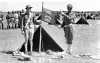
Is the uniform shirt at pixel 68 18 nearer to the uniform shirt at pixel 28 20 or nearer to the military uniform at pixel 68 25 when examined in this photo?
the military uniform at pixel 68 25

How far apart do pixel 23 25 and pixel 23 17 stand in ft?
1.27

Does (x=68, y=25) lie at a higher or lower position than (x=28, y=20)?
lower

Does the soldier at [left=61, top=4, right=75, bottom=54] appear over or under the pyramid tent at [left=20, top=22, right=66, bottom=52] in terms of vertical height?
over

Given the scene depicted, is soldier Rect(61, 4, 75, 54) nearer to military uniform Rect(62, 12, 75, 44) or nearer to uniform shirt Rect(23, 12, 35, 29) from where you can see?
military uniform Rect(62, 12, 75, 44)

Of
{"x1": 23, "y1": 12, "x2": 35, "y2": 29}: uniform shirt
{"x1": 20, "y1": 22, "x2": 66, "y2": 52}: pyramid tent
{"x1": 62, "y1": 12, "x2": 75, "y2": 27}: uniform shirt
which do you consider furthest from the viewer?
{"x1": 20, "y1": 22, "x2": 66, "y2": 52}: pyramid tent

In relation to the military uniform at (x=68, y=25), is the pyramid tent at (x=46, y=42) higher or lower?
lower

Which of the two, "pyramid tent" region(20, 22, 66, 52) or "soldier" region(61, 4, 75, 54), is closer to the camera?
"soldier" region(61, 4, 75, 54)

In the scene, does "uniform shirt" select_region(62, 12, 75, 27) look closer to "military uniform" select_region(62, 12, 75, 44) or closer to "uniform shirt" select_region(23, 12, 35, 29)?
"military uniform" select_region(62, 12, 75, 44)

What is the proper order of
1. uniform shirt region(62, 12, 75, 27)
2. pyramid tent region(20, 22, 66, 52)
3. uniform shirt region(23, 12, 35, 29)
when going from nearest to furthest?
uniform shirt region(23, 12, 35, 29)
uniform shirt region(62, 12, 75, 27)
pyramid tent region(20, 22, 66, 52)

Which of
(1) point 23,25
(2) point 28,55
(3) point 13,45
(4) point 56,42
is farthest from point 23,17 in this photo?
(3) point 13,45

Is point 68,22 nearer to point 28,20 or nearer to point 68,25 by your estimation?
point 68,25

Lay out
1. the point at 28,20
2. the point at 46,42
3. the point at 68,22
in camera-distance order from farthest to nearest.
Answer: the point at 46,42
the point at 68,22
the point at 28,20

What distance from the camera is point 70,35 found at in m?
13.1

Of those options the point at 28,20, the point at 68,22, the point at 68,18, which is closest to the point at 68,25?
the point at 68,22
